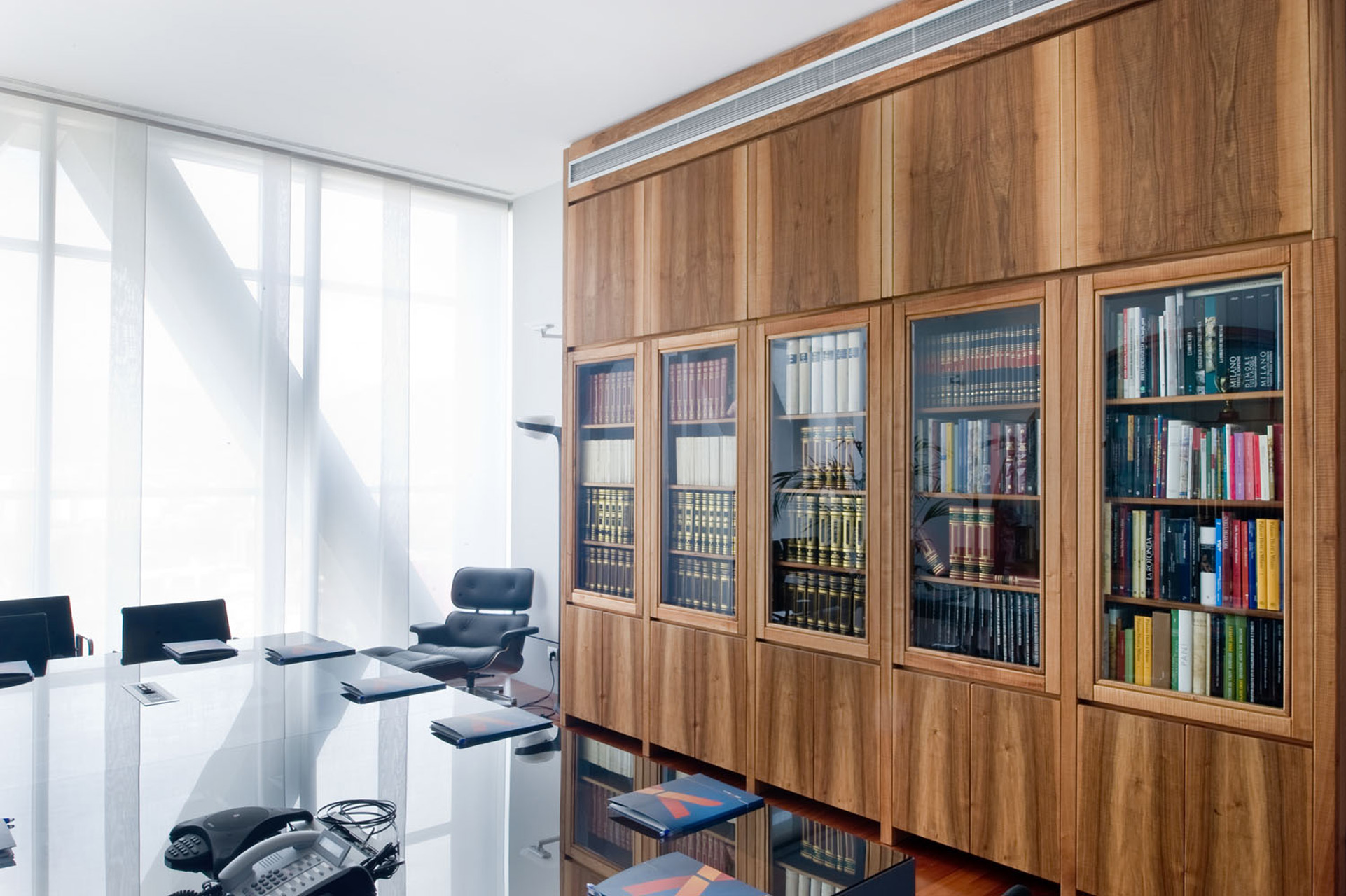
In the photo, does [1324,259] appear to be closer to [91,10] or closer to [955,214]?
[955,214]

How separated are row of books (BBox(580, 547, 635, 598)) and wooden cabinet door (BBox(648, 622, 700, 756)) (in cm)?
30

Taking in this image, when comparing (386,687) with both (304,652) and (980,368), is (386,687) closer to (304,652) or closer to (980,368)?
(304,652)

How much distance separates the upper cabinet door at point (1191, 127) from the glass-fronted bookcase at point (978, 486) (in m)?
0.37

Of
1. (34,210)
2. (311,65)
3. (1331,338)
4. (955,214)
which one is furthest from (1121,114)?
(34,210)

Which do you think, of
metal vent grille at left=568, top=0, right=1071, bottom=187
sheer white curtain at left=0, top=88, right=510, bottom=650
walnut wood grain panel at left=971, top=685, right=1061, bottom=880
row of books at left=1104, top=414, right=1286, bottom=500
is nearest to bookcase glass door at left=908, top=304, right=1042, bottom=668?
walnut wood grain panel at left=971, top=685, right=1061, bottom=880

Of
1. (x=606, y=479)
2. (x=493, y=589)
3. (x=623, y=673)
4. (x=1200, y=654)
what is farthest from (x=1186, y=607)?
(x=493, y=589)

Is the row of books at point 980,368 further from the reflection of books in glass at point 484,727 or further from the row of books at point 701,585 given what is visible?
the reflection of books in glass at point 484,727

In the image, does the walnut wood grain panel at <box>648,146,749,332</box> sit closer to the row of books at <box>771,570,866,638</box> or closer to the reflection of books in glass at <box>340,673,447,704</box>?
the row of books at <box>771,570,866,638</box>

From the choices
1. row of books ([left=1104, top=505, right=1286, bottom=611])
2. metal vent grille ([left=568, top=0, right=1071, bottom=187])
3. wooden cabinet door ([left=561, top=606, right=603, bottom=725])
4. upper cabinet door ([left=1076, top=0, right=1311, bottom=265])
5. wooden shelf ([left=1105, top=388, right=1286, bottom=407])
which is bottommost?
wooden cabinet door ([left=561, top=606, right=603, bottom=725])

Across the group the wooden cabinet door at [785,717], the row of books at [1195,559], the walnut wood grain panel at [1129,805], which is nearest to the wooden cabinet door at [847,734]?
the wooden cabinet door at [785,717]

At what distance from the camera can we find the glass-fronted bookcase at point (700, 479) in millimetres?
4137

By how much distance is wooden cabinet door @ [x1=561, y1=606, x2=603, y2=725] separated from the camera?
4812 millimetres

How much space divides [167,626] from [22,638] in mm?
503

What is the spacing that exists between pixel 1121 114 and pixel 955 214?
0.62 meters
